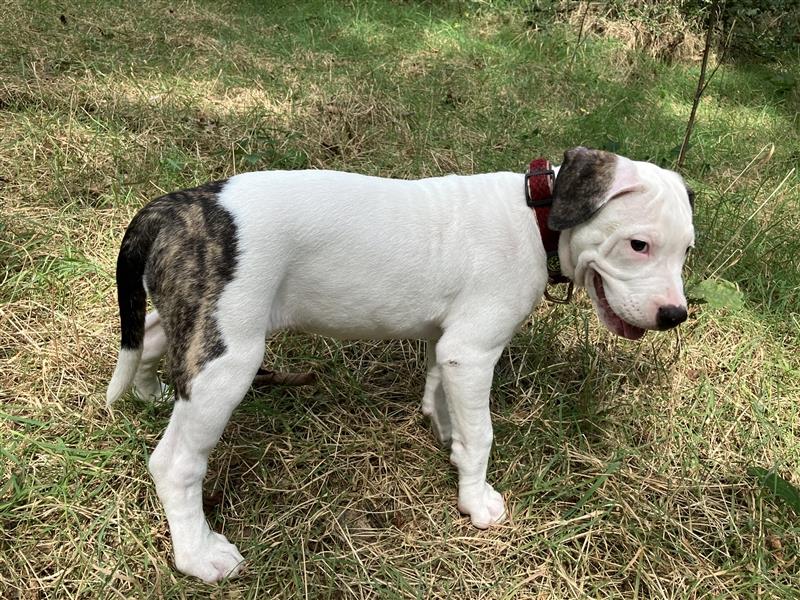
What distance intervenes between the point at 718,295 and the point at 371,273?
2207 mm

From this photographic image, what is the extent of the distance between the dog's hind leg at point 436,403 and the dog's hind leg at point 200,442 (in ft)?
3.61

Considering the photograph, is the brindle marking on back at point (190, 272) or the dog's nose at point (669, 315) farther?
the dog's nose at point (669, 315)

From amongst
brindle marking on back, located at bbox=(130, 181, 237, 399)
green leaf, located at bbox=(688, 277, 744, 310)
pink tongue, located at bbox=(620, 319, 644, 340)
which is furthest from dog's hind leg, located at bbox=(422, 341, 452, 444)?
green leaf, located at bbox=(688, 277, 744, 310)

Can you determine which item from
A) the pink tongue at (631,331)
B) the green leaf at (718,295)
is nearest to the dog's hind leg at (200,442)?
the pink tongue at (631,331)

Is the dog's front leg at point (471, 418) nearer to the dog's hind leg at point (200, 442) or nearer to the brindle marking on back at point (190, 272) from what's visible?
the dog's hind leg at point (200, 442)

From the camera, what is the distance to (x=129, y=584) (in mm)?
2420

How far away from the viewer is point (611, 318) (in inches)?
107

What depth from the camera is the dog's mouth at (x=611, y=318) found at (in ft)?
8.79

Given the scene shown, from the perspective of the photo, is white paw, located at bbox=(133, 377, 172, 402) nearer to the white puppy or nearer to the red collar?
the white puppy

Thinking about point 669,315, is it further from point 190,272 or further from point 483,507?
point 190,272

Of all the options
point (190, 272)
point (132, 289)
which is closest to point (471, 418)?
point (190, 272)

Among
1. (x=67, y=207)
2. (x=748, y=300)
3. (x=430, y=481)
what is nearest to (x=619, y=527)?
(x=430, y=481)

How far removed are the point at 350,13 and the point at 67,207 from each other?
6718mm

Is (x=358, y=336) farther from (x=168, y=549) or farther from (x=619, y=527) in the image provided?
(x=619, y=527)
